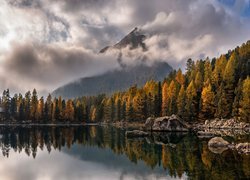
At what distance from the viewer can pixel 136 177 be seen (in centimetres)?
3684

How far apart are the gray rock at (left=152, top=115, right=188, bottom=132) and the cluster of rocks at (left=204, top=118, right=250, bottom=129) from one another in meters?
15.3

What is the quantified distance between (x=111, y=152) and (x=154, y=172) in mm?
20249

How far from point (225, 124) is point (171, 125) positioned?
22466 mm

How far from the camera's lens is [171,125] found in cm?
10406

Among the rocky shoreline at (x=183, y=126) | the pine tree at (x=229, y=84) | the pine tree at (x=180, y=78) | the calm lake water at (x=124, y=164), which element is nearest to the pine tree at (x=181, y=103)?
the rocky shoreline at (x=183, y=126)

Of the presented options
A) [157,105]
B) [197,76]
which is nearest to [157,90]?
[157,105]

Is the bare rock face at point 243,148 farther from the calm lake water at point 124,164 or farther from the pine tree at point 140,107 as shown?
the pine tree at point 140,107

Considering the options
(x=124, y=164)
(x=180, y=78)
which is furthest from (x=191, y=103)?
(x=124, y=164)

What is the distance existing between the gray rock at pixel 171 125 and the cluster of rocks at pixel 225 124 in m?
15.3

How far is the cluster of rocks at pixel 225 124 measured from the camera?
103512mm

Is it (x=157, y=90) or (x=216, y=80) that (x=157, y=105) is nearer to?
(x=157, y=90)

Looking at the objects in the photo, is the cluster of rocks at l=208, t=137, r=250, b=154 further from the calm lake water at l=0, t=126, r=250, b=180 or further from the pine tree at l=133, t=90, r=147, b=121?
the pine tree at l=133, t=90, r=147, b=121

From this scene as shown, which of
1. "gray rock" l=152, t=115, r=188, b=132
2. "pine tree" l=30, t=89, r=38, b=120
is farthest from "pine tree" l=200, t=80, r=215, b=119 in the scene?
"pine tree" l=30, t=89, r=38, b=120

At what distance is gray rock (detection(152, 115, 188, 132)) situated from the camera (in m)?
103
